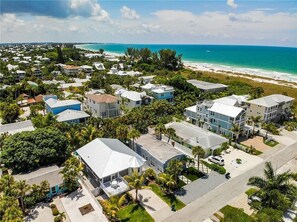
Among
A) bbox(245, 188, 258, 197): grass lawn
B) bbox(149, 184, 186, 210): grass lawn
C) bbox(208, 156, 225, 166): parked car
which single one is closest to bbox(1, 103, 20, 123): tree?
bbox(149, 184, 186, 210): grass lawn

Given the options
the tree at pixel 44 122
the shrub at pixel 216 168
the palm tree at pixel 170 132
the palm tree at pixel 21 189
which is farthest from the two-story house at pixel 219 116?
the palm tree at pixel 21 189

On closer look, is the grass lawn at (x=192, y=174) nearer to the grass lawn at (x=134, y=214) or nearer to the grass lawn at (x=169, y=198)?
the grass lawn at (x=169, y=198)

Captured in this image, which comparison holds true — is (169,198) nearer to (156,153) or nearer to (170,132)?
(156,153)

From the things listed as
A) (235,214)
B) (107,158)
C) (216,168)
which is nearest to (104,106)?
(107,158)

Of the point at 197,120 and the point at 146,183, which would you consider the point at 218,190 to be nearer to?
the point at 146,183

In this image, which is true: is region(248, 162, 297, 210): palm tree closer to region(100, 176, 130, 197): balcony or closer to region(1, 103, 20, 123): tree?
region(100, 176, 130, 197): balcony

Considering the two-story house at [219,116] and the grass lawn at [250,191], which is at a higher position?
the two-story house at [219,116]
